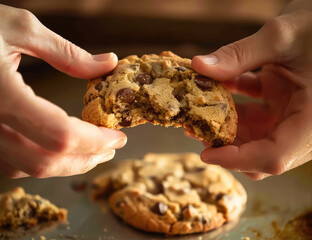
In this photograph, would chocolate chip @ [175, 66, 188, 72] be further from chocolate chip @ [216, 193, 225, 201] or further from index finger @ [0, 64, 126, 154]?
chocolate chip @ [216, 193, 225, 201]

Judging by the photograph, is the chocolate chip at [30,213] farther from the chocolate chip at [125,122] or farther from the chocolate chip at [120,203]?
the chocolate chip at [125,122]

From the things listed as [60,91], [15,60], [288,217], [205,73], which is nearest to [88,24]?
[60,91]

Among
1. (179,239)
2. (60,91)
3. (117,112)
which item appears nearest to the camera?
(117,112)

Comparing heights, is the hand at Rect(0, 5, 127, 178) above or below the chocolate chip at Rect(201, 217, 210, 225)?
above

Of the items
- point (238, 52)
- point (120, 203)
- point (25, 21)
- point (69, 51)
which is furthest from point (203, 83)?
point (120, 203)

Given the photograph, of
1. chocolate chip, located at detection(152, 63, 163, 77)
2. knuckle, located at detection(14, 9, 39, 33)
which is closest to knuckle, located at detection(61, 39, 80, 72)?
knuckle, located at detection(14, 9, 39, 33)

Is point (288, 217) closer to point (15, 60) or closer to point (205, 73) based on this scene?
point (205, 73)

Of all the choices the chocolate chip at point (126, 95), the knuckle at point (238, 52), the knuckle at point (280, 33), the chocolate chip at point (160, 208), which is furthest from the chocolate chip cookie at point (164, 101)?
the chocolate chip at point (160, 208)
